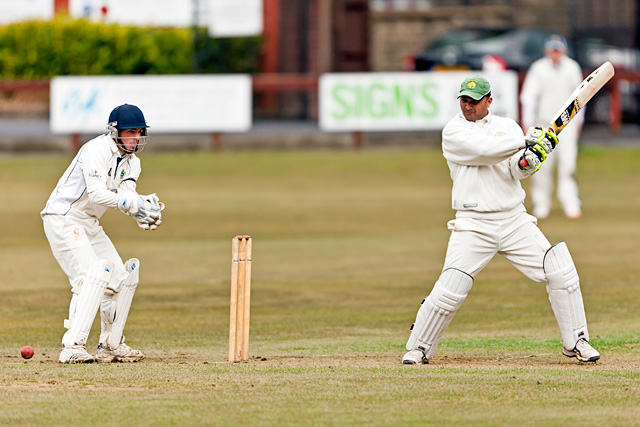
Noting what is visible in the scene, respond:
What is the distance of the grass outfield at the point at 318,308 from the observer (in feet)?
21.5

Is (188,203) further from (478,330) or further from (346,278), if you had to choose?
(478,330)

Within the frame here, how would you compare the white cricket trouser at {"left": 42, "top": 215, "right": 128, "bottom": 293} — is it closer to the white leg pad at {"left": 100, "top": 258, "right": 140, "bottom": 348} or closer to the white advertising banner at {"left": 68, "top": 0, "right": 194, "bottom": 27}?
the white leg pad at {"left": 100, "top": 258, "right": 140, "bottom": 348}

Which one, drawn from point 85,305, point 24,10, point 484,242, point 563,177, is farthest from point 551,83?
point 24,10

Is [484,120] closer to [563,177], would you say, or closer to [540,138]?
[540,138]

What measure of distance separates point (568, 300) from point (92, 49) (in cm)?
2304

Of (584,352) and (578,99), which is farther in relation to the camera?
(578,99)

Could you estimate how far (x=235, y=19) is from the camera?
100ft

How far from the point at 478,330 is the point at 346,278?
320 centimetres

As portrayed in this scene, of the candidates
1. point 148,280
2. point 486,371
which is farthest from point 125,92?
point 486,371

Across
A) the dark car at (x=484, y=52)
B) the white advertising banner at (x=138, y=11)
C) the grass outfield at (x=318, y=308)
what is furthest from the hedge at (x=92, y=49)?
the grass outfield at (x=318, y=308)

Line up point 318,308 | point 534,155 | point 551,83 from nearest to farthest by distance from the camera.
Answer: point 534,155, point 318,308, point 551,83

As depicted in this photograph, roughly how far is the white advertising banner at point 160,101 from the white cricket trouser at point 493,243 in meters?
14.8

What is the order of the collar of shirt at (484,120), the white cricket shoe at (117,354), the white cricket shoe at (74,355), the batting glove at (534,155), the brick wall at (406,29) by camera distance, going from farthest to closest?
1. the brick wall at (406,29)
2. the white cricket shoe at (117,354)
3. the collar of shirt at (484,120)
4. the white cricket shoe at (74,355)
5. the batting glove at (534,155)

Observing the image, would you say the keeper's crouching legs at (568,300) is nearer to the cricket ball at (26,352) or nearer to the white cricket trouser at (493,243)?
the white cricket trouser at (493,243)
